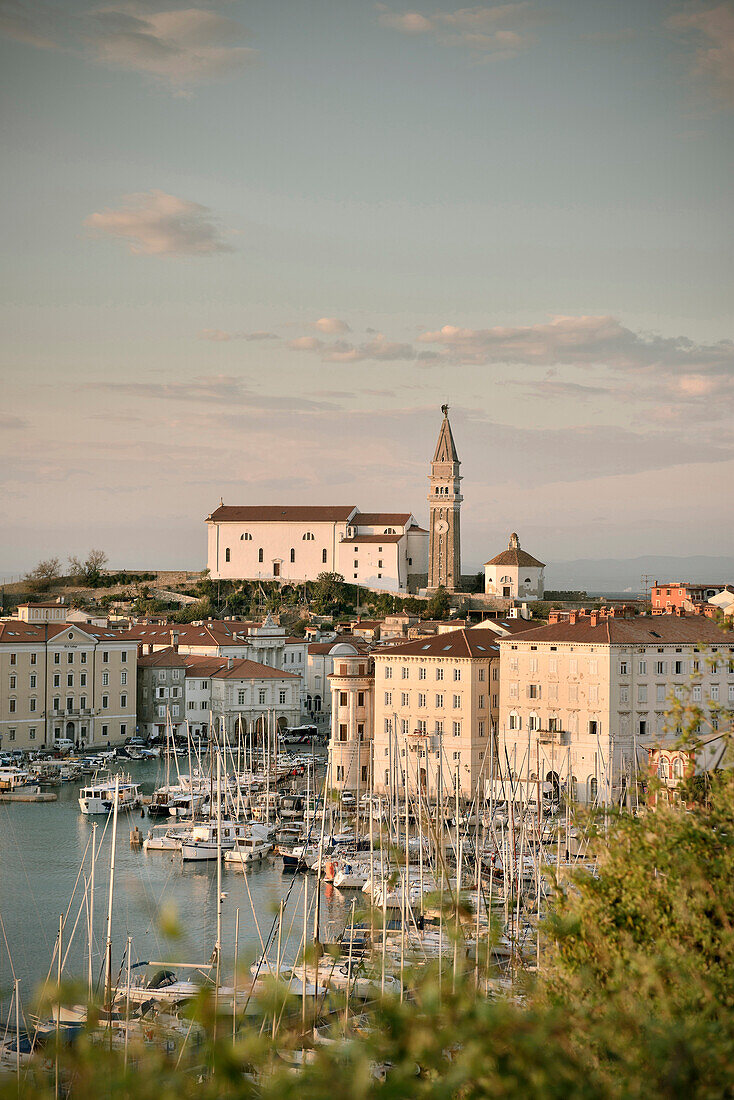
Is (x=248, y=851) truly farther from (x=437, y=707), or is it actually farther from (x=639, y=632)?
(x=639, y=632)

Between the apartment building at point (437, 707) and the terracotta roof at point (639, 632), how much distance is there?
4.58 feet

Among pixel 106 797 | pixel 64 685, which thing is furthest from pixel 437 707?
pixel 64 685

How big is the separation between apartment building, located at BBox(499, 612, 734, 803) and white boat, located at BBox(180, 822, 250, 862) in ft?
26.0

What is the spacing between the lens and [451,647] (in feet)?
123

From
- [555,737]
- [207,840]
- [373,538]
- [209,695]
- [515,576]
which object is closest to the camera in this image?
[207,840]

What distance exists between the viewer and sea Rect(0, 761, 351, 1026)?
21297 mm

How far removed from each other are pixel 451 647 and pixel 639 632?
18.1 ft

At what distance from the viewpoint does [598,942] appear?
9.63 m

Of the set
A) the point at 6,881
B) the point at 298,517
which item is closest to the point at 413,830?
the point at 6,881

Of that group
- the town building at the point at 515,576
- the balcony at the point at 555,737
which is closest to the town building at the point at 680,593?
the town building at the point at 515,576

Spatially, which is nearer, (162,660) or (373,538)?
(162,660)

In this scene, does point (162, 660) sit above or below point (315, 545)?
below

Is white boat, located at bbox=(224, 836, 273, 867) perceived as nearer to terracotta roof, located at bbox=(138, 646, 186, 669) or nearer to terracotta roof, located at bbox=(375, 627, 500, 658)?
terracotta roof, located at bbox=(375, 627, 500, 658)

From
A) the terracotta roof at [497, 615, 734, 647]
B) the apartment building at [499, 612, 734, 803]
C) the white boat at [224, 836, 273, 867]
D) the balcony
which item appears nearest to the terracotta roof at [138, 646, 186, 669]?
the terracotta roof at [497, 615, 734, 647]
